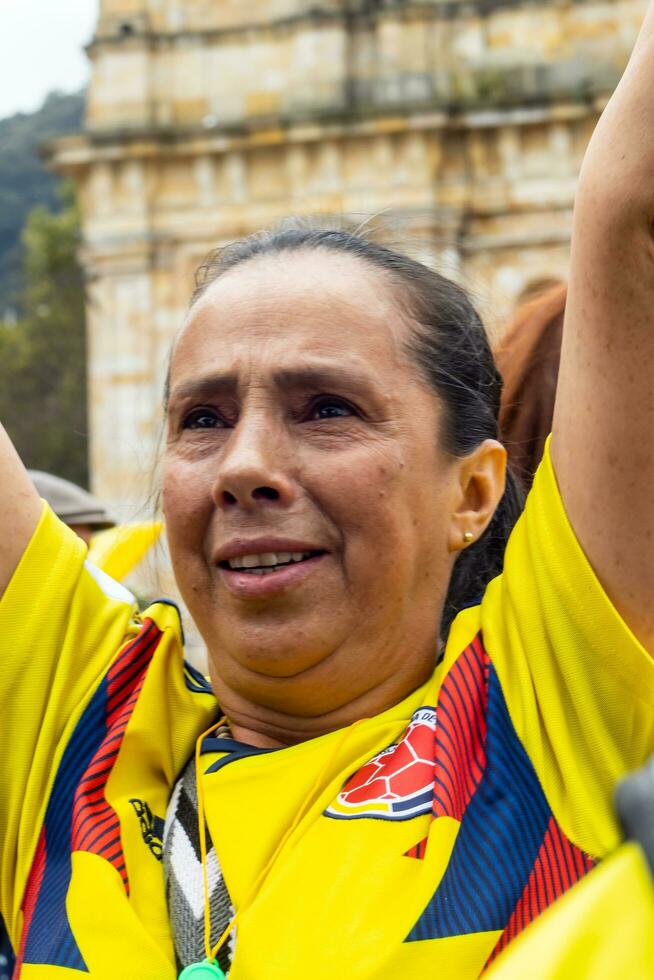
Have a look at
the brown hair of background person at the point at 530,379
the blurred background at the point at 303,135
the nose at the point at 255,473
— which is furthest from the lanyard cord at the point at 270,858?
the blurred background at the point at 303,135

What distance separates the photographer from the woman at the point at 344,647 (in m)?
1.77

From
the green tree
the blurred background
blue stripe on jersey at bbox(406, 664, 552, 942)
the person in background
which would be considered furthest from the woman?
the green tree

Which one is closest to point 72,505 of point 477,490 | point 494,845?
point 477,490

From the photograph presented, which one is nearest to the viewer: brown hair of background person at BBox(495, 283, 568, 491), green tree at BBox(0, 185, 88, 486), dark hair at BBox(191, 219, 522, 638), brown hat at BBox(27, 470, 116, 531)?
dark hair at BBox(191, 219, 522, 638)

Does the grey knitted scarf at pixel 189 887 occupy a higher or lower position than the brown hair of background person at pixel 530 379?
lower

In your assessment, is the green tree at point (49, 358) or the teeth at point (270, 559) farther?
the green tree at point (49, 358)

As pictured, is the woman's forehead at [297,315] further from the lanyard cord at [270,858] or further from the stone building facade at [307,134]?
the stone building facade at [307,134]

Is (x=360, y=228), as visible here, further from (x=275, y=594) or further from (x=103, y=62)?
(x=103, y=62)

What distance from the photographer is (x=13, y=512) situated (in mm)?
2146

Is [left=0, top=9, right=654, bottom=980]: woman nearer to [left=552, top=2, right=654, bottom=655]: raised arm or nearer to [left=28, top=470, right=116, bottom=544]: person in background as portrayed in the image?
[left=552, top=2, right=654, bottom=655]: raised arm

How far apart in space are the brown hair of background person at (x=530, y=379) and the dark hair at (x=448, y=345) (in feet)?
2.03

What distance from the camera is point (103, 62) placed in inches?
641

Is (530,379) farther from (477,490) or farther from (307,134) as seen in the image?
(307,134)

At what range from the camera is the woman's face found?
1951 millimetres
